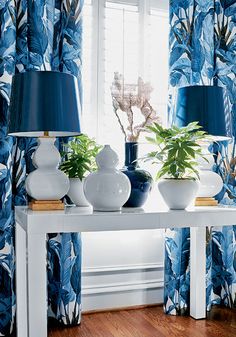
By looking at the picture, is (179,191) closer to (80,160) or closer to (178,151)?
(178,151)

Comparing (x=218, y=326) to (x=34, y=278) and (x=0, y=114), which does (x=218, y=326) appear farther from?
(x=0, y=114)

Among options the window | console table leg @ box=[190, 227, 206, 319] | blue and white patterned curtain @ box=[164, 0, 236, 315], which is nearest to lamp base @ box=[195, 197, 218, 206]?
console table leg @ box=[190, 227, 206, 319]

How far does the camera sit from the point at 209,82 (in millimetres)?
2529

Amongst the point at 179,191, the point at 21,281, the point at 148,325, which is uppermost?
the point at 179,191

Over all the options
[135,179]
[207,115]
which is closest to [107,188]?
[135,179]

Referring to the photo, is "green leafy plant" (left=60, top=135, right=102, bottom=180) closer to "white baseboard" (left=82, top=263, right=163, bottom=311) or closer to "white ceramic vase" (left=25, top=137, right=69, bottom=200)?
"white ceramic vase" (left=25, top=137, right=69, bottom=200)

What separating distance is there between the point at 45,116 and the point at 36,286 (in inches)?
26.1

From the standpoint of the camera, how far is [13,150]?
2189 millimetres

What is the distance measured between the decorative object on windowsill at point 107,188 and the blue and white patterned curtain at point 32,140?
1.63ft

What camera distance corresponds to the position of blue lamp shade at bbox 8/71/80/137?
1.73 m

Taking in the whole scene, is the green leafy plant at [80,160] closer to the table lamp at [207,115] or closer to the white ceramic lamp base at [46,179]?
the white ceramic lamp base at [46,179]

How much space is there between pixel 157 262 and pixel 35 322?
113 cm

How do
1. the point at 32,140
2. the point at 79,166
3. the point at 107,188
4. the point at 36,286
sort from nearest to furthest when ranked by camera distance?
1. the point at 36,286
2. the point at 107,188
3. the point at 79,166
4. the point at 32,140

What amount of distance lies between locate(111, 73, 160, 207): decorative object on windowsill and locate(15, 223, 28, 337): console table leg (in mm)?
508
